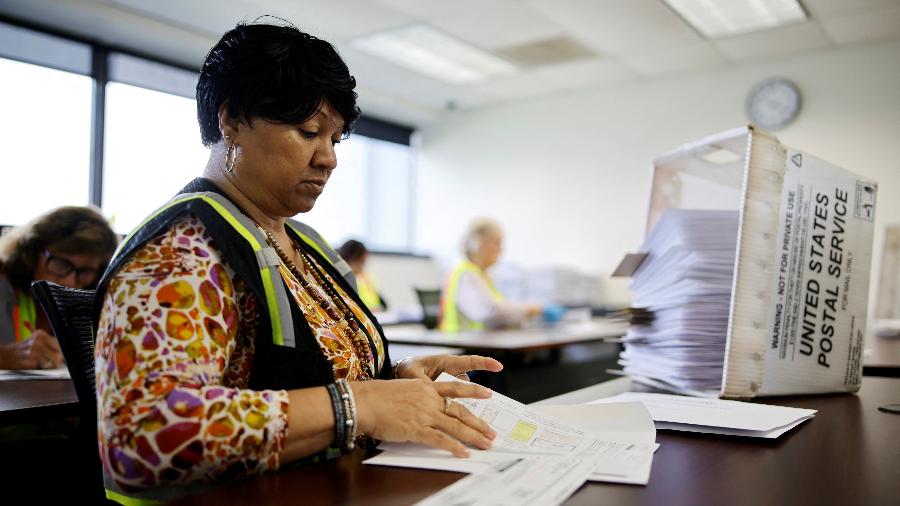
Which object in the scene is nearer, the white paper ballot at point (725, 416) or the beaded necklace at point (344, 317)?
the white paper ballot at point (725, 416)

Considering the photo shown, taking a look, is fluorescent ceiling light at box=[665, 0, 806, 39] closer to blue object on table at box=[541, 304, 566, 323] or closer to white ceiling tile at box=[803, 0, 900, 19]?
white ceiling tile at box=[803, 0, 900, 19]

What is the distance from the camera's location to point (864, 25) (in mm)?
4633

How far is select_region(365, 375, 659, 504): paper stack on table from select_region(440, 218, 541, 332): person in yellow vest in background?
3122 mm

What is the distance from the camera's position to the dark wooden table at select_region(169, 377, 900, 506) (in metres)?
0.69

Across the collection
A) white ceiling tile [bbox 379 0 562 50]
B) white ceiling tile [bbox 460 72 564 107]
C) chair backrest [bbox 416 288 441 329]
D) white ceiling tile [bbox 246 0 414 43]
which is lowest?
chair backrest [bbox 416 288 441 329]

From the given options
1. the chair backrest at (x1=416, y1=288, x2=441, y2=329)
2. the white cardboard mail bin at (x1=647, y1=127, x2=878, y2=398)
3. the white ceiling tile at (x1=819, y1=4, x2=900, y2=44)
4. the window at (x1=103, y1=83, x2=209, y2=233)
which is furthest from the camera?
the window at (x1=103, y1=83, x2=209, y2=233)

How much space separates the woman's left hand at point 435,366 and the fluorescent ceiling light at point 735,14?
3.73m

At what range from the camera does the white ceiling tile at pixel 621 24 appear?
432 cm

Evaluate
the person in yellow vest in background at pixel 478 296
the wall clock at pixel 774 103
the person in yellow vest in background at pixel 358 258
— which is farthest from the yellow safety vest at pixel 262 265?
the wall clock at pixel 774 103

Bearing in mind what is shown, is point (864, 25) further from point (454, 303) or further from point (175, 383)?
point (175, 383)

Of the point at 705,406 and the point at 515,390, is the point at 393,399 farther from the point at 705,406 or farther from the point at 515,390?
the point at 515,390

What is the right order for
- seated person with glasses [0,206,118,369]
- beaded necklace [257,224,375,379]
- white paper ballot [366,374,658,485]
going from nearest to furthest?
white paper ballot [366,374,658,485], beaded necklace [257,224,375,379], seated person with glasses [0,206,118,369]

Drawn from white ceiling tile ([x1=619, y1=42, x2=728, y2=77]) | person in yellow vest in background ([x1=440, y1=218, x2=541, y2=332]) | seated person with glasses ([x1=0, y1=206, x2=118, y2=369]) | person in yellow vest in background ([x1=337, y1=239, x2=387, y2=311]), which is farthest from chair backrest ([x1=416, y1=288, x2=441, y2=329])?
seated person with glasses ([x1=0, y1=206, x2=118, y2=369])

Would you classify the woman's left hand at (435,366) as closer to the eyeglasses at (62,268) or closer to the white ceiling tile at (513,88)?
the eyeglasses at (62,268)
